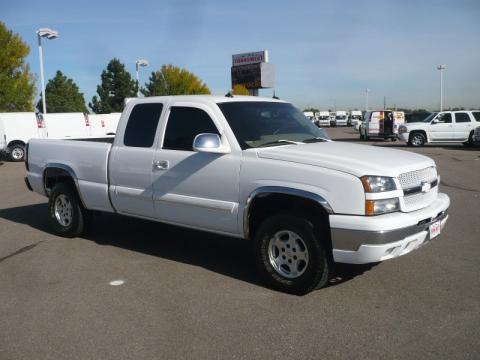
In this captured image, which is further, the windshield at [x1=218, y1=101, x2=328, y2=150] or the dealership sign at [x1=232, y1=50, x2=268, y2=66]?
the dealership sign at [x1=232, y1=50, x2=268, y2=66]

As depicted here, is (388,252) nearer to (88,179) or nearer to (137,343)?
(137,343)

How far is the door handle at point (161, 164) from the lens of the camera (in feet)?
18.6

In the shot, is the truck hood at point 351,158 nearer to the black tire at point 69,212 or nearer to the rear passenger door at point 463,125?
the black tire at point 69,212

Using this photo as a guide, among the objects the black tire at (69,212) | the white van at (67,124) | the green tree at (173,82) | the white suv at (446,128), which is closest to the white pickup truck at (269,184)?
the black tire at (69,212)

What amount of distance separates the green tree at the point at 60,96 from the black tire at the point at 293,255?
55.4m

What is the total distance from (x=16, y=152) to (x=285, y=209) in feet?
69.6

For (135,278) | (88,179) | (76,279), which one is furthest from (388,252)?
(88,179)

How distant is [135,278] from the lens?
5383 mm

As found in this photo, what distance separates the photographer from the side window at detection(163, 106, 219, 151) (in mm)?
5504

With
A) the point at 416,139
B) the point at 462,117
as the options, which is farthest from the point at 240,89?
the point at 462,117

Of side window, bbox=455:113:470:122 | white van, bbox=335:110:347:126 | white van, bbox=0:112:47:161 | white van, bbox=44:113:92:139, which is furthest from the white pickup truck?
white van, bbox=335:110:347:126

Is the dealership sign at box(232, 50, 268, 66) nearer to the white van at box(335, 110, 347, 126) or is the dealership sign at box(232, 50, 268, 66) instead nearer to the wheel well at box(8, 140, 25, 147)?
the white van at box(335, 110, 347, 126)

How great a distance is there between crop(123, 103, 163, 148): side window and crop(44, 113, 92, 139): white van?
18.9 meters

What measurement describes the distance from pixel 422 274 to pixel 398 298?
81 cm
